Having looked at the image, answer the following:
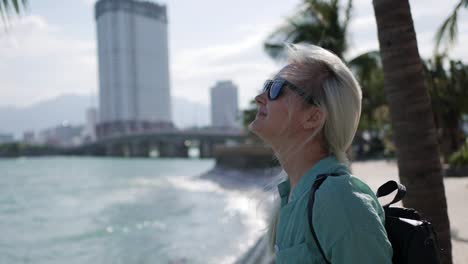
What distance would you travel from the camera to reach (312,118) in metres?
1.53

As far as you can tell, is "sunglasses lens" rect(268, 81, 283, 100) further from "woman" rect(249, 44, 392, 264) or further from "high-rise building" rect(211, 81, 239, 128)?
"high-rise building" rect(211, 81, 239, 128)

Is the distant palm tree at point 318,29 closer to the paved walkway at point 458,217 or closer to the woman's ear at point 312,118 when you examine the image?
the paved walkway at point 458,217

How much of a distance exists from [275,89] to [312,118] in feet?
0.52

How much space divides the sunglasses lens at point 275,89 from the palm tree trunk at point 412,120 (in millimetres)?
1371

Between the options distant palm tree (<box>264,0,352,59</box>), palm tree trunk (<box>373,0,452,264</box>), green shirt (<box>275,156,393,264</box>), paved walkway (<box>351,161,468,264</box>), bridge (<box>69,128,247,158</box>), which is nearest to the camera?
green shirt (<box>275,156,393,264</box>)

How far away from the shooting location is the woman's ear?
1515 mm

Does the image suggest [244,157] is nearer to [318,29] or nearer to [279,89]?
[318,29]

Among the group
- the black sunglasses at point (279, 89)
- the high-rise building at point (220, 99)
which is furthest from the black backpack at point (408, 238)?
the high-rise building at point (220, 99)

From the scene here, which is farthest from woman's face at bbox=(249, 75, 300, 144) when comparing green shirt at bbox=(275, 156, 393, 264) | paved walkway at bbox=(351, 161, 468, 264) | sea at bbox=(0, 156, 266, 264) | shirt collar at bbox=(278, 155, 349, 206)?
sea at bbox=(0, 156, 266, 264)

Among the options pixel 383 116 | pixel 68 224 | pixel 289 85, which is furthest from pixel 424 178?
pixel 383 116

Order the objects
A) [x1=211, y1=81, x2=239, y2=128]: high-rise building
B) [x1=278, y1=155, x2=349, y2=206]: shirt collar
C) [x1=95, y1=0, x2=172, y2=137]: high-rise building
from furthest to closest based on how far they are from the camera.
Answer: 1. [x1=211, y1=81, x2=239, y2=128]: high-rise building
2. [x1=95, y1=0, x2=172, y2=137]: high-rise building
3. [x1=278, y1=155, x2=349, y2=206]: shirt collar

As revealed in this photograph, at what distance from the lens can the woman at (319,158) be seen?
1.23 metres

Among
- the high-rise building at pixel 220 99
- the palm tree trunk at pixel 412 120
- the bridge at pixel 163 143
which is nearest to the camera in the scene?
the palm tree trunk at pixel 412 120

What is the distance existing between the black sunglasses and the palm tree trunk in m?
1.36
